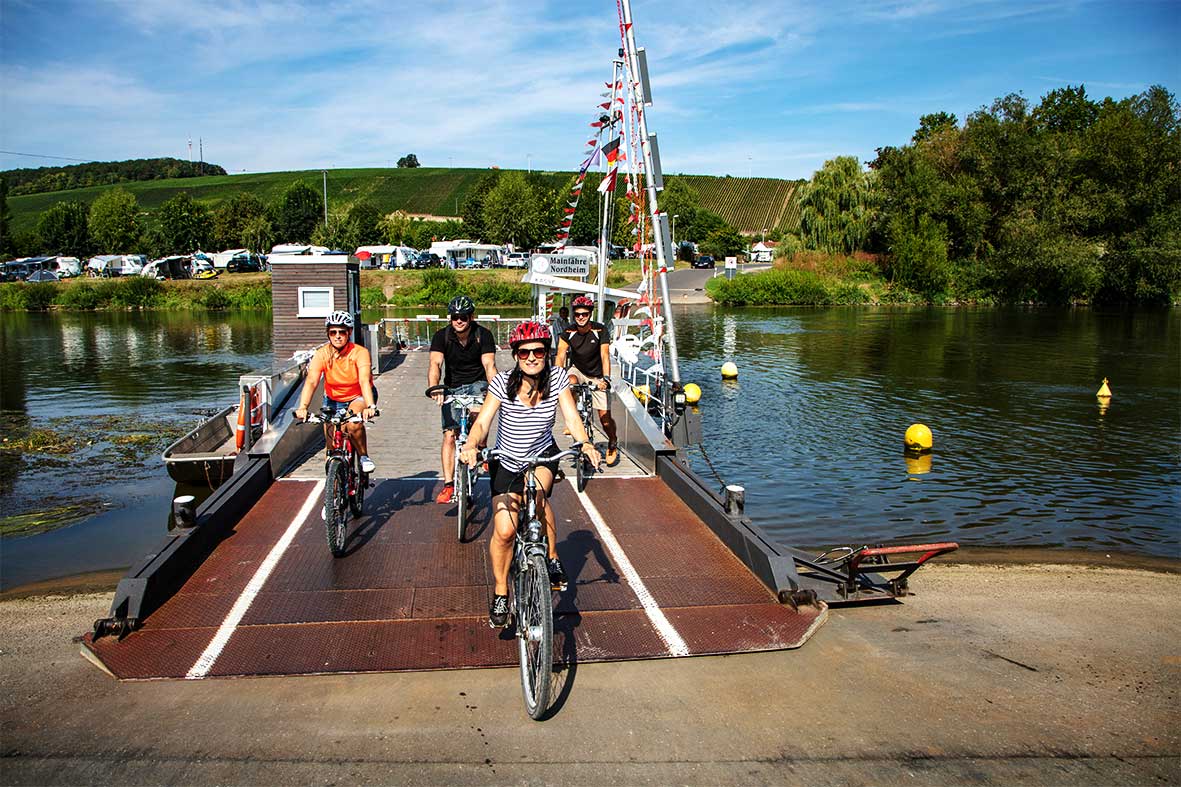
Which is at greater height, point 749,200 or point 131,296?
point 749,200

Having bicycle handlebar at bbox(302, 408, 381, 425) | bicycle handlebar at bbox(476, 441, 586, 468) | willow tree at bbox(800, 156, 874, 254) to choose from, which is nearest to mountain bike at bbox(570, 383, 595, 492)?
bicycle handlebar at bbox(302, 408, 381, 425)

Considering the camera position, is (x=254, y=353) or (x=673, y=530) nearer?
(x=673, y=530)

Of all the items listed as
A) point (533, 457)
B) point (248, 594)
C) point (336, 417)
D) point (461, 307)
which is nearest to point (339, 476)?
point (336, 417)

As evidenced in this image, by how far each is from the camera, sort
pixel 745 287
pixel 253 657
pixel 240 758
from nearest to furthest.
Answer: pixel 240 758 < pixel 253 657 < pixel 745 287

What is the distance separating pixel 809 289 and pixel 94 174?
154 m

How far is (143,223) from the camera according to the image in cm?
10144

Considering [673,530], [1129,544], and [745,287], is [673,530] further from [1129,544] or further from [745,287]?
[745,287]

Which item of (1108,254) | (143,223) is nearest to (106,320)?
(143,223)

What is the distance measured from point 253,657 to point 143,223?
10845cm

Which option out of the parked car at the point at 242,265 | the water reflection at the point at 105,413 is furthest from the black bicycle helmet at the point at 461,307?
the parked car at the point at 242,265

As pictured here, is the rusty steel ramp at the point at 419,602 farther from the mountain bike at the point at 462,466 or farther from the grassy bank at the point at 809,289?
the grassy bank at the point at 809,289

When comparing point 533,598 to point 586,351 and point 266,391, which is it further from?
point 266,391

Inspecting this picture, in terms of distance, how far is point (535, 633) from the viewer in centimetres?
511

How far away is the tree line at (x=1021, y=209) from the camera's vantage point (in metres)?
61.3
